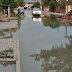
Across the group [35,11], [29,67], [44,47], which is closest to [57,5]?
[35,11]

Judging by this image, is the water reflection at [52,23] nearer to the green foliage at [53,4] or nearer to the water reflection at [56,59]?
the water reflection at [56,59]

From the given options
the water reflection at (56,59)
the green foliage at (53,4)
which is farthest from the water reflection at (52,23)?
the green foliage at (53,4)

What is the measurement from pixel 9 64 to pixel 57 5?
57.0 meters

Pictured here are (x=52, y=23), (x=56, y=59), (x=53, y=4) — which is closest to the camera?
(x=56, y=59)

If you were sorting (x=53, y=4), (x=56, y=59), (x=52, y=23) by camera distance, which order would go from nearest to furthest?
(x=56, y=59) → (x=52, y=23) → (x=53, y=4)

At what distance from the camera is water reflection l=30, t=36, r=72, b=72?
371 inches

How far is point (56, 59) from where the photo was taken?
10.9m

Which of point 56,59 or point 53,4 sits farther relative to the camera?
point 53,4

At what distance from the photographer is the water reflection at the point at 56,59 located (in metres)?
9.41

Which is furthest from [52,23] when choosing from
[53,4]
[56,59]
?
[53,4]

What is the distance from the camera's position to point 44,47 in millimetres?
13805

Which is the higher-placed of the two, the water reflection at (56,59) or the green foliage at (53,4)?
the green foliage at (53,4)

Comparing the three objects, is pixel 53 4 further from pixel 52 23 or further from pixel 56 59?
pixel 56 59

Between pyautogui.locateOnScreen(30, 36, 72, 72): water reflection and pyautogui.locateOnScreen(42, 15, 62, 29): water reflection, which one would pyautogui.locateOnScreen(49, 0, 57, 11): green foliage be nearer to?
pyautogui.locateOnScreen(42, 15, 62, 29): water reflection
